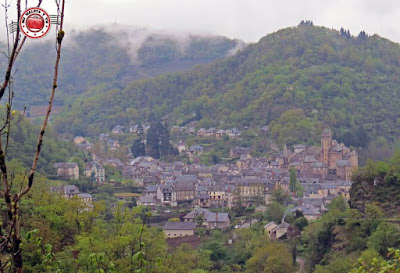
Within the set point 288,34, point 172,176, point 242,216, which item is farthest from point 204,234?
point 288,34

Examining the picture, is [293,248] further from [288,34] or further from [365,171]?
[288,34]

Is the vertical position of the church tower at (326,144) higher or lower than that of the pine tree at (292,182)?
higher

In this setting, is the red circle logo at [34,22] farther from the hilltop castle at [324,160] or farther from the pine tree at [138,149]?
the pine tree at [138,149]

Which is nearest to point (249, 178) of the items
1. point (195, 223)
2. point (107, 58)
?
point (195, 223)

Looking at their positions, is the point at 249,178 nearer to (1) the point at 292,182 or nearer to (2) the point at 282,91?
(1) the point at 292,182

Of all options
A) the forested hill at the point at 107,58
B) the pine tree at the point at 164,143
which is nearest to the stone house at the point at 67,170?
the pine tree at the point at 164,143

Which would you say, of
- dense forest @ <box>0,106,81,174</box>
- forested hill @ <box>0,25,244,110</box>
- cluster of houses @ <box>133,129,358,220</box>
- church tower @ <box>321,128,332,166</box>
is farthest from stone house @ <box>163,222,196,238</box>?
forested hill @ <box>0,25,244,110</box>
